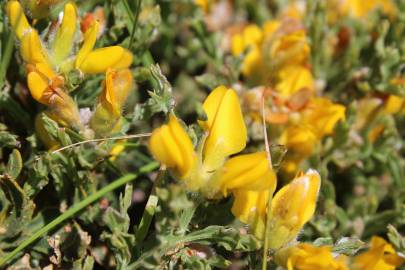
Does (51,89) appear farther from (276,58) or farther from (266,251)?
(276,58)

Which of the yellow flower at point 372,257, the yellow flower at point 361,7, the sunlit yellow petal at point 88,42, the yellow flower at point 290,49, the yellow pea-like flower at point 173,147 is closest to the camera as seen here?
the yellow pea-like flower at point 173,147

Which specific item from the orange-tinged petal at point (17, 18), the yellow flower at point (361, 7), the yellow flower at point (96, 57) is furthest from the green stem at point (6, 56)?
the yellow flower at point (361, 7)

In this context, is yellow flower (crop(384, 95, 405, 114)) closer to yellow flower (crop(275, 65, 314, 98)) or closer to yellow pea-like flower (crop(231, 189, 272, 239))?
→ yellow flower (crop(275, 65, 314, 98))

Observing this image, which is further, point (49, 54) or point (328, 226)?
point (328, 226)

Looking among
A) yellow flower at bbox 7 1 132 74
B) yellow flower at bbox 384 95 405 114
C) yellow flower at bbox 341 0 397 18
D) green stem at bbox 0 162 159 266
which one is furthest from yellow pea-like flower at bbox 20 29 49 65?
yellow flower at bbox 341 0 397 18

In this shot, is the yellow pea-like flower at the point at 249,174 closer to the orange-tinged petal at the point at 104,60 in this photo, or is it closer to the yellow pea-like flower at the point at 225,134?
the yellow pea-like flower at the point at 225,134

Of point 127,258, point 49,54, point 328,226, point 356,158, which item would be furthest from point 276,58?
point 127,258
